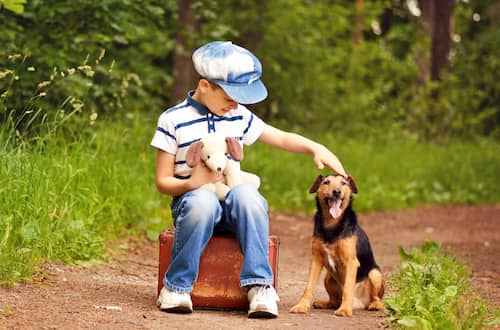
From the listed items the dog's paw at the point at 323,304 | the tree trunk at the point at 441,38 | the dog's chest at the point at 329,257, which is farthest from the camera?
the tree trunk at the point at 441,38

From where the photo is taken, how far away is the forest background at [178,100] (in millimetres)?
6504

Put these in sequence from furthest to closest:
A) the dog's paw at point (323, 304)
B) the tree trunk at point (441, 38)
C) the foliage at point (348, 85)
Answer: the tree trunk at point (441, 38) < the foliage at point (348, 85) < the dog's paw at point (323, 304)

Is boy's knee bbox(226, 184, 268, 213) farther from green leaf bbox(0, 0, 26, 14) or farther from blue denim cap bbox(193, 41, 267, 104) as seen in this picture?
green leaf bbox(0, 0, 26, 14)

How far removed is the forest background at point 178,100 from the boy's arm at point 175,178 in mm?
967

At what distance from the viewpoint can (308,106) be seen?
55.2 feet

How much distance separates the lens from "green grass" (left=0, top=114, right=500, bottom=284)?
20.0 feet

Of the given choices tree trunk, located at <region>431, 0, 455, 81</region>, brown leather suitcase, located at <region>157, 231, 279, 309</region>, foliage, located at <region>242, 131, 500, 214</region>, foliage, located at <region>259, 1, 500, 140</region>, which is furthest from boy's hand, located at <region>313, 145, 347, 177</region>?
tree trunk, located at <region>431, 0, 455, 81</region>

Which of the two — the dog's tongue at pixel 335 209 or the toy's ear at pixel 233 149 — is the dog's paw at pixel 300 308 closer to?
the dog's tongue at pixel 335 209

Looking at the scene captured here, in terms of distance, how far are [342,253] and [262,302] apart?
2.12 feet

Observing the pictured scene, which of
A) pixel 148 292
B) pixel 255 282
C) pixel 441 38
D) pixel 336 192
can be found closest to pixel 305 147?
pixel 336 192

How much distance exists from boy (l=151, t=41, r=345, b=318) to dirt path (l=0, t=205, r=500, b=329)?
170mm

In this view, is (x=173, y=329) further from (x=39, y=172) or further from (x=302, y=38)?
(x=302, y=38)

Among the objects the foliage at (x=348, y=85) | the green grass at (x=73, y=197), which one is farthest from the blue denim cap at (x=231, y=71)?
the foliage at (x=348, y=85)

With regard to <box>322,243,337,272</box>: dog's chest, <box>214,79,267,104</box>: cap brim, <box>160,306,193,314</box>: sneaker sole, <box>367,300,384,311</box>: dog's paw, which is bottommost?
<box>160,306,193,314</box>: sneaker sole
